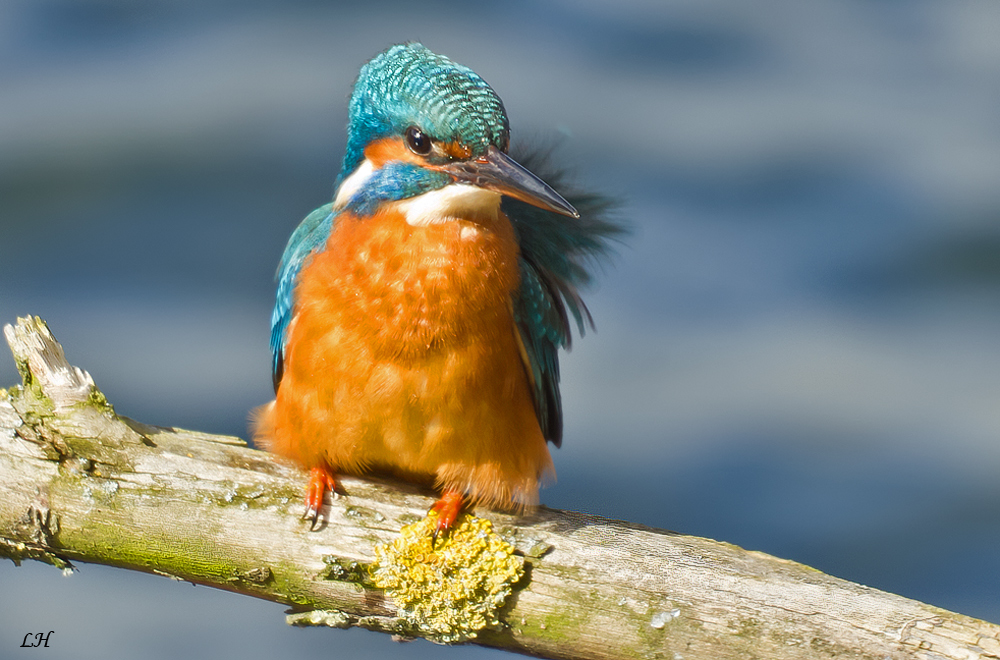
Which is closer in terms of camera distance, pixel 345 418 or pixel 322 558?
pixel 322 558

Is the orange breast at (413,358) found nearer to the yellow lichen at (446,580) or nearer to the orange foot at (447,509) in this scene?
Result: the orange foot at (447,509)

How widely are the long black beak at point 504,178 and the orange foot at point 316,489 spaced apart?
124 centimetres

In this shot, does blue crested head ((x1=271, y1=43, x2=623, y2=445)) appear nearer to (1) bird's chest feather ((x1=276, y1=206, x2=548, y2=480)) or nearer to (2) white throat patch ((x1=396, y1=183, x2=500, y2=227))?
(2) white throat patch ((x1=396, y1=183, x2=500, y2=227))

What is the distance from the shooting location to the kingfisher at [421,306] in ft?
12.5

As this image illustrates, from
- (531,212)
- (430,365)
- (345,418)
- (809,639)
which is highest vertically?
(531,212)

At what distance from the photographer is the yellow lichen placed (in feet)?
12.0

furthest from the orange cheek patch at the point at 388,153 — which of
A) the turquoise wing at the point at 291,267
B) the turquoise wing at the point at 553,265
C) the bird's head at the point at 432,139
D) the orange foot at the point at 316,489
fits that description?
the orange foot at the point at 316,489

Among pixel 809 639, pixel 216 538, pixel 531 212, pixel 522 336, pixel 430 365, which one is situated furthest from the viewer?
pixel 531 212

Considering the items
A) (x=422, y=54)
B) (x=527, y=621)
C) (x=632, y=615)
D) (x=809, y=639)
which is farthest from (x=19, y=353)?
(x=809, y=639)

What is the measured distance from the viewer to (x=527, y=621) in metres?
3.61

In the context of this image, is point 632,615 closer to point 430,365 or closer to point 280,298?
point 430,365

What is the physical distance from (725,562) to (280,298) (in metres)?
2.12

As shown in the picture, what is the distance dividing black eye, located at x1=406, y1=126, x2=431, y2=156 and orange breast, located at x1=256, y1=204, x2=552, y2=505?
27cm

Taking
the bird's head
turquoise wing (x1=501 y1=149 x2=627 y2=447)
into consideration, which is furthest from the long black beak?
turquoise wing (x1=501 y1=149 x2=627 y2=447)
